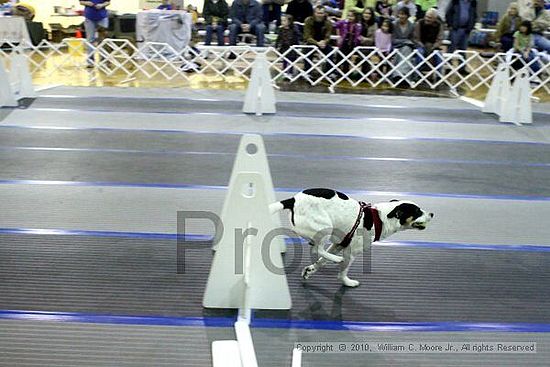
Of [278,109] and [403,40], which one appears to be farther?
[403,40]

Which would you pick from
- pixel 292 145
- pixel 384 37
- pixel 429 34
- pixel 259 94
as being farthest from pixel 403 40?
pixel 292 145

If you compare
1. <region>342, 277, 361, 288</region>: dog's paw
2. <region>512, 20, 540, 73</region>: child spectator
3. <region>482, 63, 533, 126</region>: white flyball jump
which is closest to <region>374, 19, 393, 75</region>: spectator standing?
<region>512, 20, 540, 73</region>: child spectator

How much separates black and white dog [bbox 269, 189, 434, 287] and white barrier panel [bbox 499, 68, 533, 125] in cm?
510

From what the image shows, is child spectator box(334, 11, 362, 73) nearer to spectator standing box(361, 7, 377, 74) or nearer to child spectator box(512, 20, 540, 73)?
spectator standing box(361, 7, 377, 74)

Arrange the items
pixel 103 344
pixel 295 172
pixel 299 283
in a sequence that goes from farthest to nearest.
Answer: pixel 295 172 < pixel 299 283 < pixel 103 344

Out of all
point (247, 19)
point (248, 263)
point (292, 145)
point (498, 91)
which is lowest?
point (292, 145)

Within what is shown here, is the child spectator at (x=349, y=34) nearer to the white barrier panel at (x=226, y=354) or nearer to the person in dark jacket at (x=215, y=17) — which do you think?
the person in dark jacket at (x=215, y=17)

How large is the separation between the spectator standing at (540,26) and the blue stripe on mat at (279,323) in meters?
9.23

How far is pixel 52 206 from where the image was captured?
4.28m

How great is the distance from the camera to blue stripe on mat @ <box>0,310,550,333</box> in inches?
112

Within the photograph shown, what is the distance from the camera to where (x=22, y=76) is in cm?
806

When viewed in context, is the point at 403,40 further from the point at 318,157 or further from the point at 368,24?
the point at 318,157

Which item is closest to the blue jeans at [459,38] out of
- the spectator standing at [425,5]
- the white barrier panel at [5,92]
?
the spectator standing at [425,5]

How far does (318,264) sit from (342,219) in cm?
33
